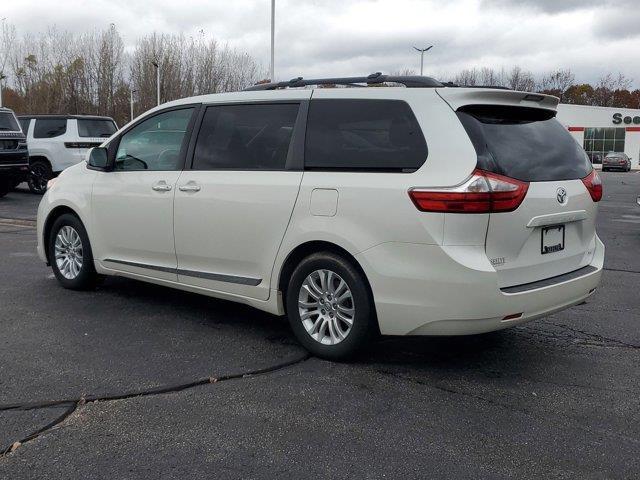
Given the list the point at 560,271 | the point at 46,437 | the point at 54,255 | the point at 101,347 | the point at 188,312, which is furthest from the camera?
the point at 54,255

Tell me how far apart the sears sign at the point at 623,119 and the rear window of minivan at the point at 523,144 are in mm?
63609

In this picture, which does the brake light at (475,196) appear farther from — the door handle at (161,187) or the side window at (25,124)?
the side window at (25,124)

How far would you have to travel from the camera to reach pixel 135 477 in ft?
9.61

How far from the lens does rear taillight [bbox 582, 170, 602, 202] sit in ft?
14.8

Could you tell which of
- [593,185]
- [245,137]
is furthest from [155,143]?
[593,185]

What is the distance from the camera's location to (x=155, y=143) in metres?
5.59

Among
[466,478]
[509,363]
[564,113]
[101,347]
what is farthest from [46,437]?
[564,113]

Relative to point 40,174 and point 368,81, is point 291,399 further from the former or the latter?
point 40,174

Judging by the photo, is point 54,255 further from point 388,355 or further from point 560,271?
point 560,271

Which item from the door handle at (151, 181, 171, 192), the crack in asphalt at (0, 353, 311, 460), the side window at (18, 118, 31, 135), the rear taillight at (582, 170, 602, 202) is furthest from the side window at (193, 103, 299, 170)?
the side window at (18, 118, 31, 135)

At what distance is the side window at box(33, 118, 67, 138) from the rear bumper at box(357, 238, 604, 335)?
1458 cm

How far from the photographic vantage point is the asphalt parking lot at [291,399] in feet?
10.1

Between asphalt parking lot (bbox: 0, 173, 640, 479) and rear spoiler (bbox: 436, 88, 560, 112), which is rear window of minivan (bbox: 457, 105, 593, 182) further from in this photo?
asphalt parking lot (bbox: 0, 173, 640, 479)

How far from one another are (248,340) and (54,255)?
262 cm
